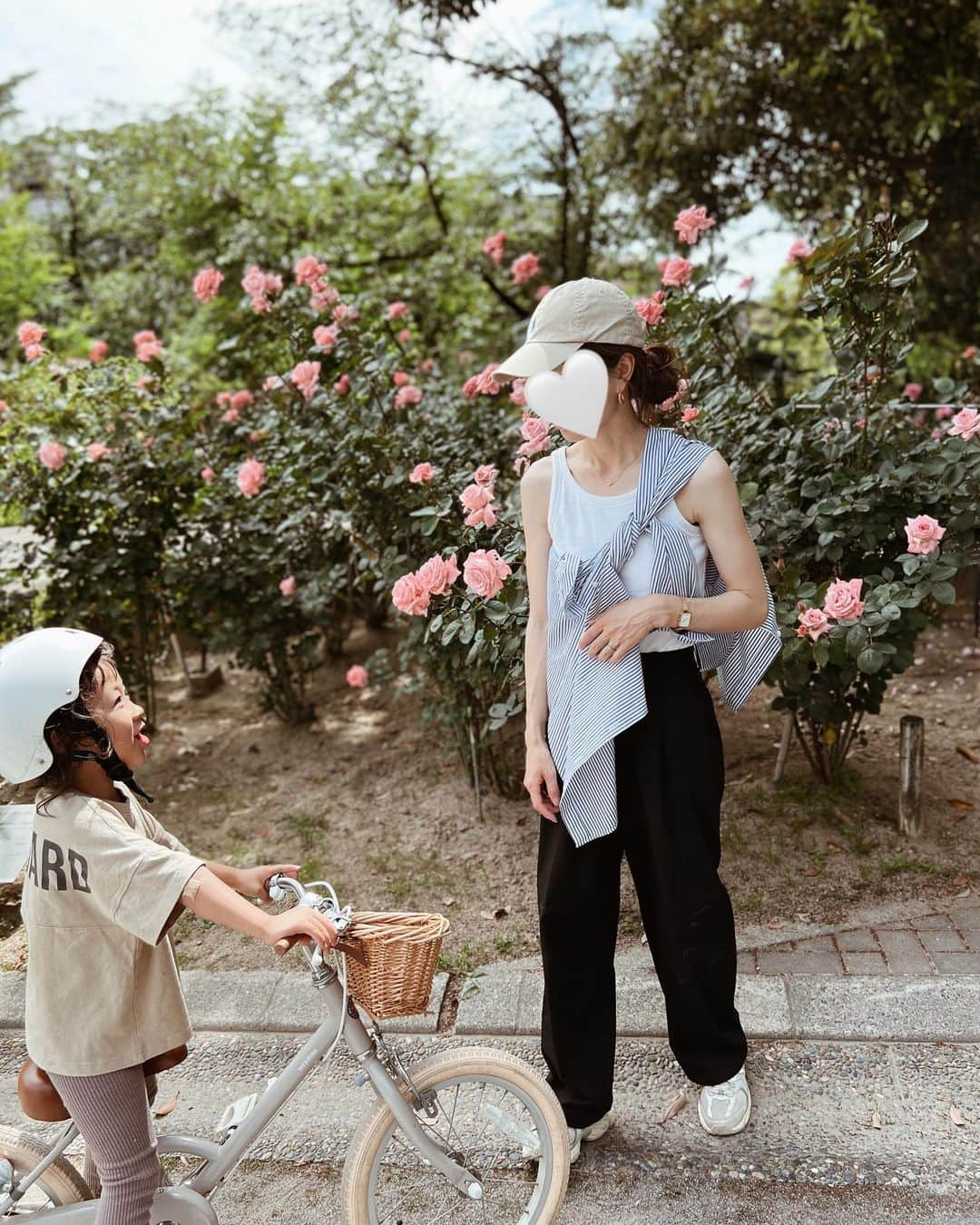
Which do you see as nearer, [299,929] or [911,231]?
[299,929]

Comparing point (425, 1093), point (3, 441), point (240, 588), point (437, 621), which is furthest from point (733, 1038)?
point (3, 441)

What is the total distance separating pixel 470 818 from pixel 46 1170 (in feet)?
6.98

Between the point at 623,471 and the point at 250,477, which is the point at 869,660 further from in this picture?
the point at 250,477

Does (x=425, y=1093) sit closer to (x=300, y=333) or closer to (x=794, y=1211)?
(x=794, y=1211)

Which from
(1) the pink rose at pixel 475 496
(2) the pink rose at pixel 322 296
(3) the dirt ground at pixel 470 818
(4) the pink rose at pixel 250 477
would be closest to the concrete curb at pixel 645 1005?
(3) the dirt ground at pixel 470 818

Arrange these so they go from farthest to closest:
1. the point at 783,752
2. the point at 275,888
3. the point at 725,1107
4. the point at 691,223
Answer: the point at 783,752, the point at 691,223, the point at 725,1107, the point at 275,888

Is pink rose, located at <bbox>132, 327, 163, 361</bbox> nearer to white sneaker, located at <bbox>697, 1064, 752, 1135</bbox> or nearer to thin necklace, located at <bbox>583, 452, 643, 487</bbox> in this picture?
thin necklace, located at <bbox>583, 452, 643, 487</bbox>

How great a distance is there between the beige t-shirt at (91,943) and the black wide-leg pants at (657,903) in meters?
0.81

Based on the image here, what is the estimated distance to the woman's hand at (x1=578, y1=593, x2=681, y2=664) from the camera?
6.30 ft

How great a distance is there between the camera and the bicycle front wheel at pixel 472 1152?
1857 millimetres

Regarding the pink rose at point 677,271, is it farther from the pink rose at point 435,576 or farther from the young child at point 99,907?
the young child at point 99,907

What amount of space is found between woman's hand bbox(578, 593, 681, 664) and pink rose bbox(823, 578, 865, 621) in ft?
3.10

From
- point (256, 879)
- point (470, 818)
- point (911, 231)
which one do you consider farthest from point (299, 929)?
point (911, 231)

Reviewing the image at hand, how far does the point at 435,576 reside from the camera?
2.80 metres
